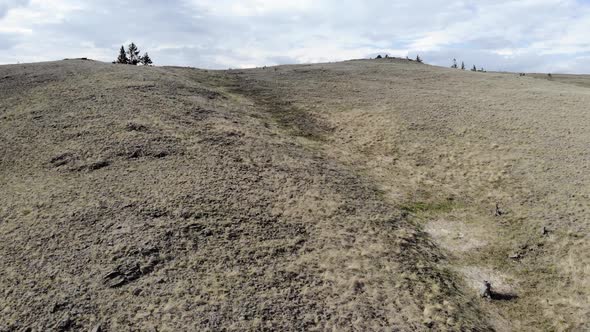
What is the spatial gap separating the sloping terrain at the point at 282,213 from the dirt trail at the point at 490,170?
0.08 metres

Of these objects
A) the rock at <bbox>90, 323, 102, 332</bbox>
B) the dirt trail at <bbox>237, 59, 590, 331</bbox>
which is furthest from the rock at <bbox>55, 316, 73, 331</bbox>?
the dirt trail at <bbox>237, 59, 590, 331</bbox>

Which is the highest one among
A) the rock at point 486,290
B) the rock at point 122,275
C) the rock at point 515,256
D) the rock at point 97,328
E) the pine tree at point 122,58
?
the pine tree at point 122,58

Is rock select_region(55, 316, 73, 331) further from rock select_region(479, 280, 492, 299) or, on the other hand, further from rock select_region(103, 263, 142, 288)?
rock select_region(479, 280, 492, 299)

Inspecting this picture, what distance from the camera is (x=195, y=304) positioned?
8680mm

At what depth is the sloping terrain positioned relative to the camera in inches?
353

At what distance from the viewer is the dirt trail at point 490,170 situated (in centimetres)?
1125

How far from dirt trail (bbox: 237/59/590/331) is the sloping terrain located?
0.27ft

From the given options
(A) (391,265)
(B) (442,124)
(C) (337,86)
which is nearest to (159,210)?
(A) (391,265)

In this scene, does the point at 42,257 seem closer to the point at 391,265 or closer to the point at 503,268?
the point at 391,265

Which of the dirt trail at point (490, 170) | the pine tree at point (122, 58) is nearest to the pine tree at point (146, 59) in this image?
the pine tree at point (122, 58)

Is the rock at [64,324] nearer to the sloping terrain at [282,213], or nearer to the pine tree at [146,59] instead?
the sloping terrain at [282,213]

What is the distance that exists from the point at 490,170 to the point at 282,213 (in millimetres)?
9975

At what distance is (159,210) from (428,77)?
3081 centimetres

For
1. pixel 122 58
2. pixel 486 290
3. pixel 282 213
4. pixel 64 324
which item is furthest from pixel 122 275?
pixel 122 58
